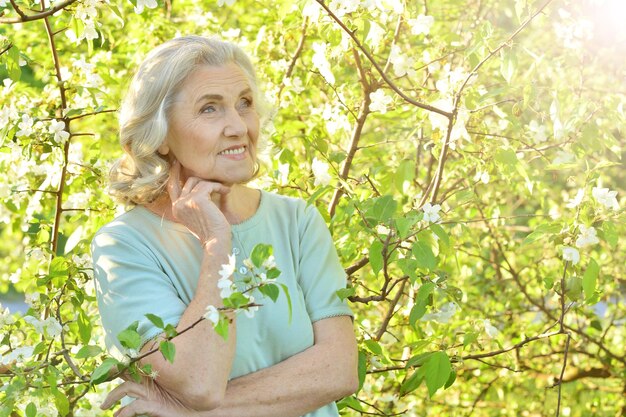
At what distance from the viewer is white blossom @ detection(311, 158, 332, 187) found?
274cm

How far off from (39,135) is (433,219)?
1109mm

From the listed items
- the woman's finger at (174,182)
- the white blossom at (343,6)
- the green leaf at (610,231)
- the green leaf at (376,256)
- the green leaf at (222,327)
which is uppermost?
the white blossom at (343,6)

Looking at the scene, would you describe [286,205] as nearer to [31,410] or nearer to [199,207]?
[199,207]

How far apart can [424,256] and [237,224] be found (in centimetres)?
45

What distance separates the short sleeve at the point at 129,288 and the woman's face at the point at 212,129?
0.24m

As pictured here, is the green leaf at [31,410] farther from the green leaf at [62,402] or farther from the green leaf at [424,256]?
the green leaf at [424,256]

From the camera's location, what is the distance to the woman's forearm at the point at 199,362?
79.2 inches

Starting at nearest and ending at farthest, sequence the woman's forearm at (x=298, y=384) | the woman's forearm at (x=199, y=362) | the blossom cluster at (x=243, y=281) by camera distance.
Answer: the blossom cluster at (x=243, y=281), the woman's forearm at (x=199, y=362), the woman's forearm at (x=298, y=384)

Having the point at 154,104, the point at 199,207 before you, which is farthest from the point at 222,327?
the point at 154,104

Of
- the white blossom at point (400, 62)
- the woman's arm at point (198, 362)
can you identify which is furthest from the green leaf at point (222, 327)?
the white blossom at point (400, 62)

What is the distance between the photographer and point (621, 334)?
16.2 ft

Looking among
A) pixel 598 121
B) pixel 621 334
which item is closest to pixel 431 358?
pixel 598 121

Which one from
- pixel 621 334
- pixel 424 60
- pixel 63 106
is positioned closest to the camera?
pixel 63 106

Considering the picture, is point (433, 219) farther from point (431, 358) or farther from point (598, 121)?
point (598, 121)
